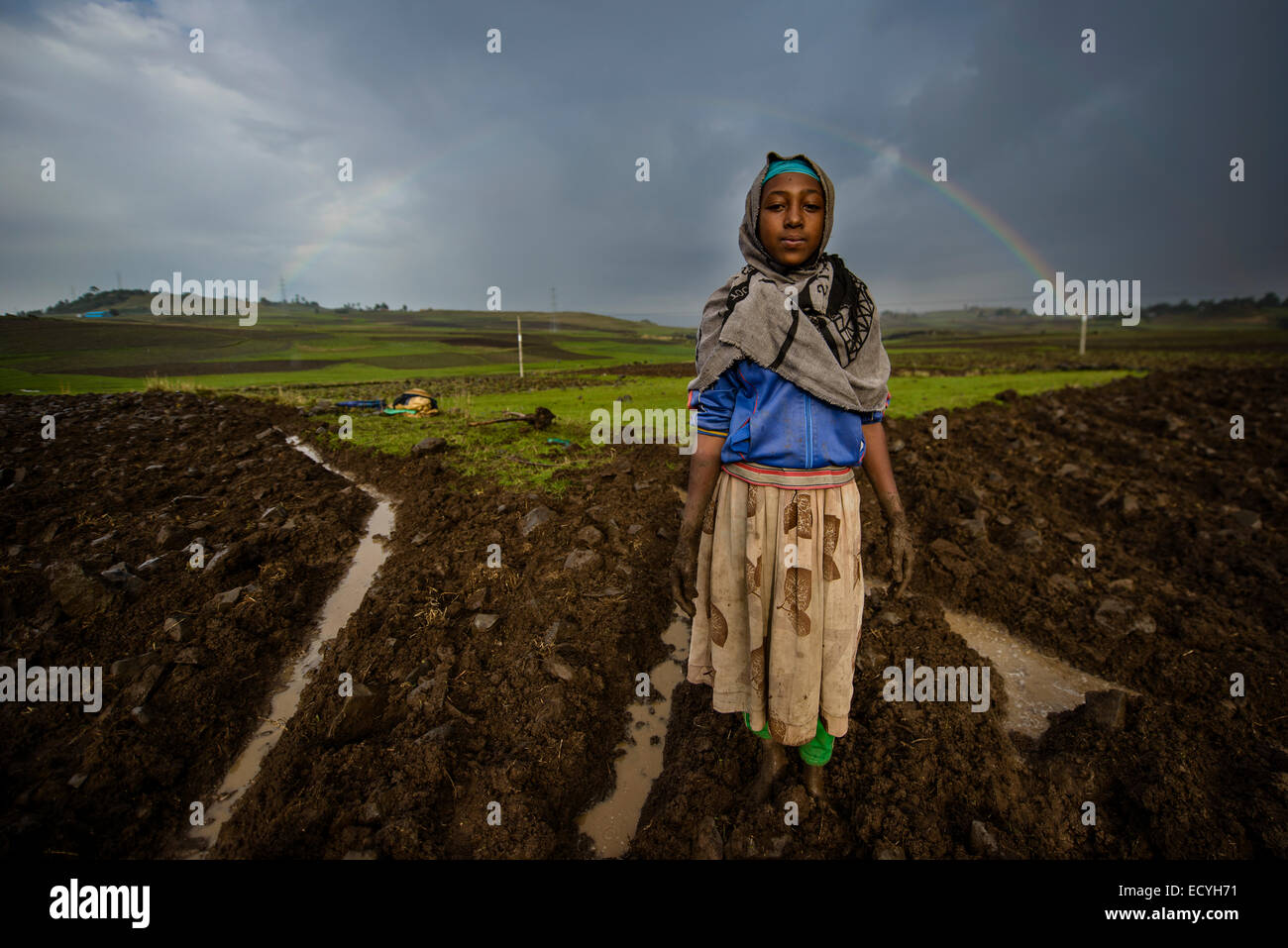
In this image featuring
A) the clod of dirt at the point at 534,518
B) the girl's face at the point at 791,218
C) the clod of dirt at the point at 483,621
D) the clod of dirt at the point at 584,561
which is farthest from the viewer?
the clod of dirt at the point at 534,518

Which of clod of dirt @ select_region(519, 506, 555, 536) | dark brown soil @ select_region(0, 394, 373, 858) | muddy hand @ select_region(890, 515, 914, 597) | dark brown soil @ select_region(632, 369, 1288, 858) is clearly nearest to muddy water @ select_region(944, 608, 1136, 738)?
dark brown soil @ select_region(632, 369, 1288, 858)

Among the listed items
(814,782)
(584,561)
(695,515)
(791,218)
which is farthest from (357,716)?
(791,218)

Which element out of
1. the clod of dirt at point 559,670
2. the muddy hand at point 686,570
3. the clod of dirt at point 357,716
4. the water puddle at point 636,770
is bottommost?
the water puddle at point 636,770

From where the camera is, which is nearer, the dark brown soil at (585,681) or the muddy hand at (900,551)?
the muddy hand at (900,551)

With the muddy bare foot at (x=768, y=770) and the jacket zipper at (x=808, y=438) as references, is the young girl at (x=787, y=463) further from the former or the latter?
the muddy bare foot at (x=768, y=770)

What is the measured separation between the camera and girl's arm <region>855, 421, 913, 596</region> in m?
2.06

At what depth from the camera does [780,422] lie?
1834 millimetres

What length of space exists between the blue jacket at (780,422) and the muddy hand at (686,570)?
1.29 ft

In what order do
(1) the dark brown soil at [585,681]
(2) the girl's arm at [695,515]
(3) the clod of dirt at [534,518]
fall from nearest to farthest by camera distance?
(2) the girl's arm at [695,515]
(1) the dark brown soil at [585,681]
(3) the clod of dirt at [534,518]

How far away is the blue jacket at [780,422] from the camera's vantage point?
183 cm

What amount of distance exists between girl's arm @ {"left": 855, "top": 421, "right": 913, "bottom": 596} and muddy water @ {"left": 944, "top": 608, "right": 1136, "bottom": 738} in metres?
1.78

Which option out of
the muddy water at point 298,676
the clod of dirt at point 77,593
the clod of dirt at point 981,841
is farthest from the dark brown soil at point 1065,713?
the clod of dirt at point 77,593

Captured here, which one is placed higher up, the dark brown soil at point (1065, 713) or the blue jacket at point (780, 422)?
the blue jacket at point (780, 422)

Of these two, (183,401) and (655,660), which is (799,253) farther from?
(183,401)
